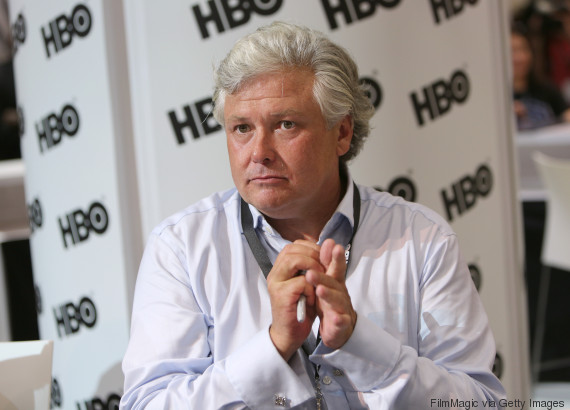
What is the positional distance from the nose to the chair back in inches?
100

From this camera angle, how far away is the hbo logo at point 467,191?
2.23 meters

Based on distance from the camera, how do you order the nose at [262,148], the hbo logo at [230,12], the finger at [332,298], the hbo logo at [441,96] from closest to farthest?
the finger at [332,298] < the nose at [262,148] < the hbo logo at [230,12] < the hbo logo at [441,96]

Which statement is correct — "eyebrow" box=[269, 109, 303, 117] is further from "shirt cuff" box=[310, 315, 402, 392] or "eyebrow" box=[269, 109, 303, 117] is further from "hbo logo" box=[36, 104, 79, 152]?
"hbo logo" box=[36, 104, 79, 152]

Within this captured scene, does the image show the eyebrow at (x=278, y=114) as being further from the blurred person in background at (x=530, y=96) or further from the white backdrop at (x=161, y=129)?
the blurred person in background at (x=530, y=96)

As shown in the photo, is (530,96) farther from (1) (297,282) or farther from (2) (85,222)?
(1) (297,282)

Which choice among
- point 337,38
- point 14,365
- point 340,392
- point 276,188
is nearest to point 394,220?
point 276,188

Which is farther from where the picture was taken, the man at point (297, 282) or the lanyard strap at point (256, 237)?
the lanyard strap at point (256, 237)

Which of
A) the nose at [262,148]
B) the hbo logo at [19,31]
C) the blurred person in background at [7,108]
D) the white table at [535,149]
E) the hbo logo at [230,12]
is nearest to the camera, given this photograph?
the nose at [262,148]

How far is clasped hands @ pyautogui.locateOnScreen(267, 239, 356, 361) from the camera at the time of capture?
1364 mm

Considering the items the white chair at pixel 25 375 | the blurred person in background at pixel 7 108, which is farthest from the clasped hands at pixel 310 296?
the blurred person in background at pixel 7 108

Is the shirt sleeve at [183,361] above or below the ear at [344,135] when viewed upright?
below

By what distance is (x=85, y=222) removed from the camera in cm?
219

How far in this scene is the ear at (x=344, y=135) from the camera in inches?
69.9

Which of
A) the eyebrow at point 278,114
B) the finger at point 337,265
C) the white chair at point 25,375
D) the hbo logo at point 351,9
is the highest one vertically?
the hbo logo at point 351,9
